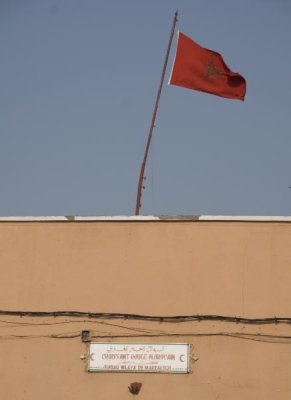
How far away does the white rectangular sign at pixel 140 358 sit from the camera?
14805mm

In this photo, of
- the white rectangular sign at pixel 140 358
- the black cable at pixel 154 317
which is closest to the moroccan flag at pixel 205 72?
the black cable at pixel 154 317

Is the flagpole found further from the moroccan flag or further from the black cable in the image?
the black cable

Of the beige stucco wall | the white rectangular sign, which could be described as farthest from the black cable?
the white rectangular sign

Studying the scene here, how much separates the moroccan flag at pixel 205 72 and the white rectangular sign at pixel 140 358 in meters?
6.25

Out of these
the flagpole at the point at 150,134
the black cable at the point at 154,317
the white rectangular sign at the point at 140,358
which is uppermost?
the flagpole at the point at 150,134

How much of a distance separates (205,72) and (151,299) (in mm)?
5828

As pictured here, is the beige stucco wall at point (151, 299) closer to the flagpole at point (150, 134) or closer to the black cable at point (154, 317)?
the black cable at point (154, 317)

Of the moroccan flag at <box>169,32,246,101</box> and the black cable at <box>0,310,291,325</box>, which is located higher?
the moroccan flag at <box>169,32,246,101</box>

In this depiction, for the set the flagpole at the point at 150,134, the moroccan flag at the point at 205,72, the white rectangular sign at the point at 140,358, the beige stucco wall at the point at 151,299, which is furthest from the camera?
the flagpole at the point at 150,134

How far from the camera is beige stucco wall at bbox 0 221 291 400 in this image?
14.7 m

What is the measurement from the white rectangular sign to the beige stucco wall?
5.3 inches

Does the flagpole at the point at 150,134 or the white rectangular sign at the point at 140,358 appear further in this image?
the flagpole at the point at 150,134

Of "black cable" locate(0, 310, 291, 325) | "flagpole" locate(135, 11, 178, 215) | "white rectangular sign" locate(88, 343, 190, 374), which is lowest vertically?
"white rectangular sign" locate(88, 343, 190, 374)

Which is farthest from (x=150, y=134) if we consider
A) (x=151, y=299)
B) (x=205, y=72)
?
(x=151, y=299)
